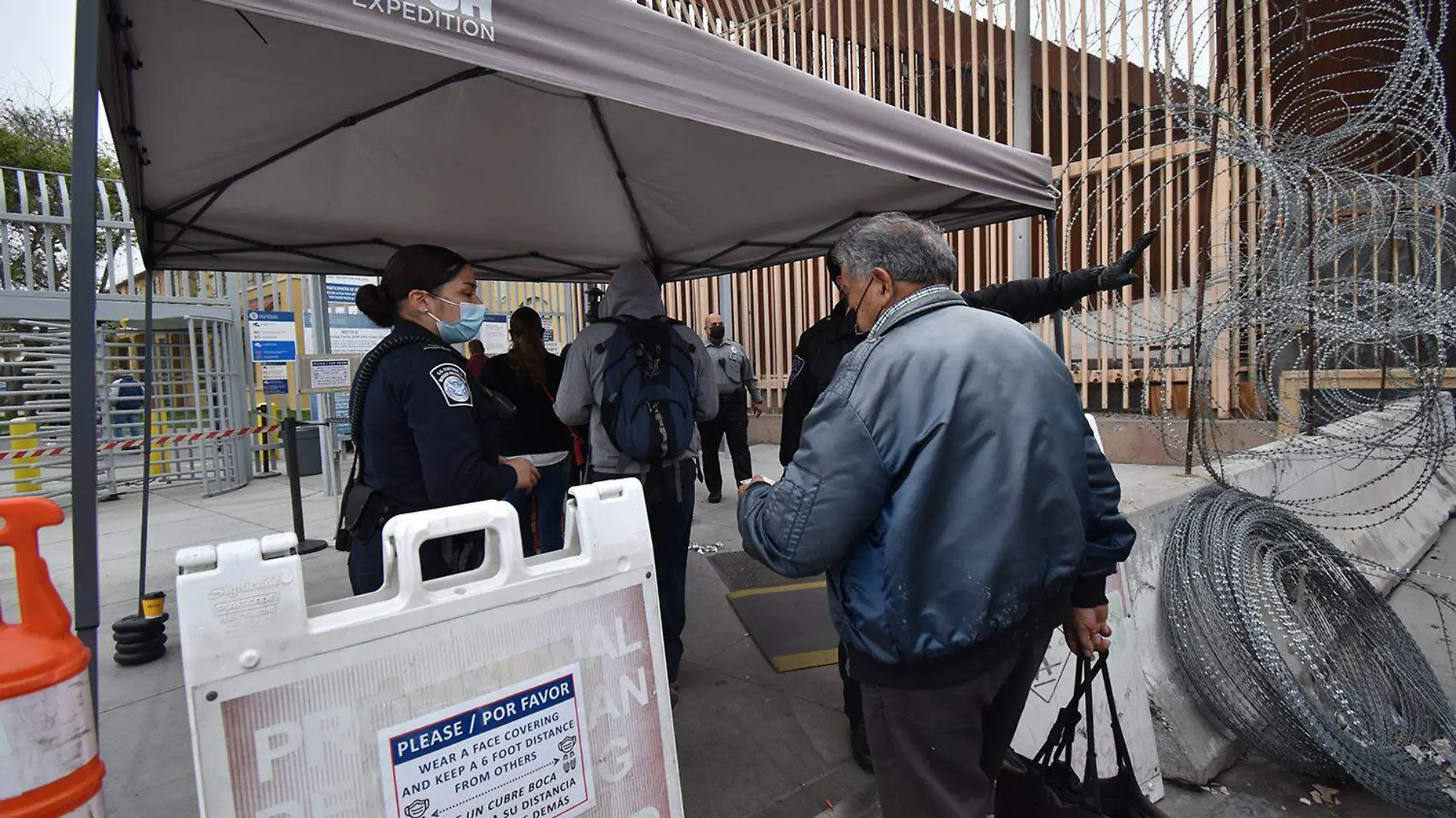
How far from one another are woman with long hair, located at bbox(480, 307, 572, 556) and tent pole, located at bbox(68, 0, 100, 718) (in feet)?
6.64

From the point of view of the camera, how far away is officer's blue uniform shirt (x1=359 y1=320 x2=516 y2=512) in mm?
2020

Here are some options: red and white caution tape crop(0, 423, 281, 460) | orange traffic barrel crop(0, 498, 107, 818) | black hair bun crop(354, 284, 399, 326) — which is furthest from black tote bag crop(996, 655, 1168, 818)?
red and white caution tape crop(0, 423, 281, 460)

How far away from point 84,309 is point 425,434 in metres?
0.78

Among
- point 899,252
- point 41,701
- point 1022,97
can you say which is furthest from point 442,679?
point 1022,97

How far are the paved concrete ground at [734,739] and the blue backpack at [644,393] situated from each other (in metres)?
1.09

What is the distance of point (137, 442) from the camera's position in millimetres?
7723

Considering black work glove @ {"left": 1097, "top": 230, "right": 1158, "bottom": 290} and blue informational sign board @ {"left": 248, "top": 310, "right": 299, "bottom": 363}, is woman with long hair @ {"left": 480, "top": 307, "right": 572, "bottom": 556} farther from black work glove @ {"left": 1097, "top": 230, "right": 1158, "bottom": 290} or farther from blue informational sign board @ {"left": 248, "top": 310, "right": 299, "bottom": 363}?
blue informational sign board @ {"left": 248, "top": 310, "right": 299, "bottom": 363}

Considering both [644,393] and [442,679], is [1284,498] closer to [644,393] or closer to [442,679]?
[644,393]

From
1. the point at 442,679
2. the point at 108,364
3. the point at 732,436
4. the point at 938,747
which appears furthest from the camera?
the point at 108,364

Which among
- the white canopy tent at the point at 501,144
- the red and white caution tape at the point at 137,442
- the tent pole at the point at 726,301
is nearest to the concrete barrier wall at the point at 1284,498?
the white canopy tent at the point at 501,144

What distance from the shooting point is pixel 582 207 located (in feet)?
14.4

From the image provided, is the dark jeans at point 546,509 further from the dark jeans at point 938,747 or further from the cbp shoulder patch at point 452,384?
the dark jeans at point 938,747

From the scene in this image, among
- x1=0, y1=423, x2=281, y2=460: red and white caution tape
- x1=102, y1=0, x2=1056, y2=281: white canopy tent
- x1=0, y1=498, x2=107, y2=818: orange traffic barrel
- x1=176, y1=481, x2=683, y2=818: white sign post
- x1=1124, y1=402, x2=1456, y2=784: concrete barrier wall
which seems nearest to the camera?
x1=0, y1=498, x2=107, y2=818: orange traffic barrel

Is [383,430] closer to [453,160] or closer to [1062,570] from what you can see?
[1062,570]
